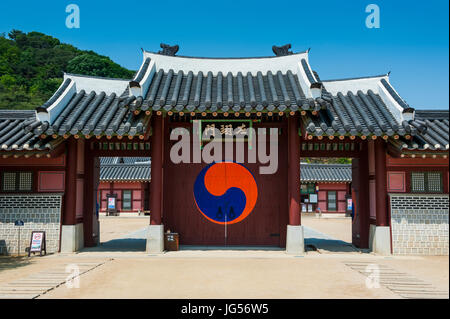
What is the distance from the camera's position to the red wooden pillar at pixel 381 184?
41.4ft

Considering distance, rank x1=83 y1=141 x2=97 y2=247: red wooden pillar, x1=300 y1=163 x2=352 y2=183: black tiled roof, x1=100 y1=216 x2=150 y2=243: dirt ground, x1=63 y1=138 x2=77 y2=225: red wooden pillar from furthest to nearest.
→ x1=300 y1=163 x2=352 y2=183: black tiled roof
x1=100 y1=216 x2=150 y2=243: dirt ground
x1=83 y1=141 x2=97 y2=247: red wooden pillar
x1=63 y1=138 x2=77 y2=225: red wooden pillar

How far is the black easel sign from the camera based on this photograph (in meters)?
12.0

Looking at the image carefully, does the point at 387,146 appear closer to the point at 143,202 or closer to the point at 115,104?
→ the point at 115,104

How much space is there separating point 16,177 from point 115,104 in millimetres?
4240

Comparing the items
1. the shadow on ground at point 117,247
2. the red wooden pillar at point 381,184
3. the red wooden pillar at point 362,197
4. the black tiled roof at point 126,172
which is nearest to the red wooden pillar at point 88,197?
the shadow on ground at point 117,247

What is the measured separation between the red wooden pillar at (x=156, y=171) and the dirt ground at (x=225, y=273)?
1401 mm

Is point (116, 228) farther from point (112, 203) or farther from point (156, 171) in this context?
point (112, 203)

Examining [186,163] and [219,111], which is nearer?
[219,111]

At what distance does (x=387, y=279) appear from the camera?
8.69 metres

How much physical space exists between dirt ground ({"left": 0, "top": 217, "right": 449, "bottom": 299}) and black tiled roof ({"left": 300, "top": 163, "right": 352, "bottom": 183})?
2731 cm

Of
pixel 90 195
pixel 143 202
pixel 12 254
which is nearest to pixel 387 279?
pixel 90 195

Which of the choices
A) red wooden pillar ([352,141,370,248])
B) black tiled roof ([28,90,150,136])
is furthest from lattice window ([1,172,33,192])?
red wooden pillar ([352,141,370,248])

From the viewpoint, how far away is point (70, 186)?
42.0ft

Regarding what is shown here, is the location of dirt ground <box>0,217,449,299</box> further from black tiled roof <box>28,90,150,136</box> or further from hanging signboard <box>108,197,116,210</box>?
hanging signboard <box>108,197,116,210</box>
